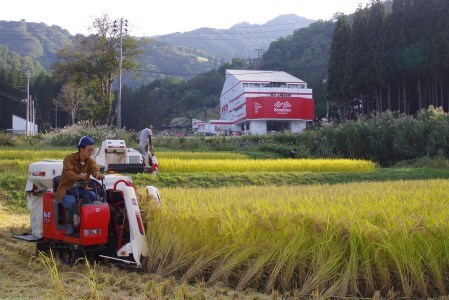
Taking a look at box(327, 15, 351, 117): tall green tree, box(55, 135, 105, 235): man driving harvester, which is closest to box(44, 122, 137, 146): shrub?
box(327, 15, 351, 117): tall green tree

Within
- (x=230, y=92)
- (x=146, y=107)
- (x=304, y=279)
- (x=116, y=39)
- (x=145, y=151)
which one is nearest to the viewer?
(x=304, y=279)

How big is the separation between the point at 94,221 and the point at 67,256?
85 cm

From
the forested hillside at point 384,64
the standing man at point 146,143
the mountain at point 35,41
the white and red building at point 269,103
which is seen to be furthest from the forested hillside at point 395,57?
the mountain at point 35,41

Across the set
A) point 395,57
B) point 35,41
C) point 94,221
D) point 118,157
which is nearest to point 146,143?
point 118,157

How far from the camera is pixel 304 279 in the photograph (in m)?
4.84

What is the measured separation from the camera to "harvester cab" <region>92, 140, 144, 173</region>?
1378cm

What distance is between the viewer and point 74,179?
237 inches

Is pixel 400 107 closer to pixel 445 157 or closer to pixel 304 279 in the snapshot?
pixel 445 157

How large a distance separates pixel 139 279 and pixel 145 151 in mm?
10881

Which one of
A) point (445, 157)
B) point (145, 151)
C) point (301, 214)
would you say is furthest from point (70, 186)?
point (445, 157)

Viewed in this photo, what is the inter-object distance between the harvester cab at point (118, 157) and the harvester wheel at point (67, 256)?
714 centimetres

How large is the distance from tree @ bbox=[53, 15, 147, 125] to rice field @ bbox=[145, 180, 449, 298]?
35944 millimetres

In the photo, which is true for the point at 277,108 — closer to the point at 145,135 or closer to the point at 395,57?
the point at 395,57

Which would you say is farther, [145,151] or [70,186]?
[145,151]
